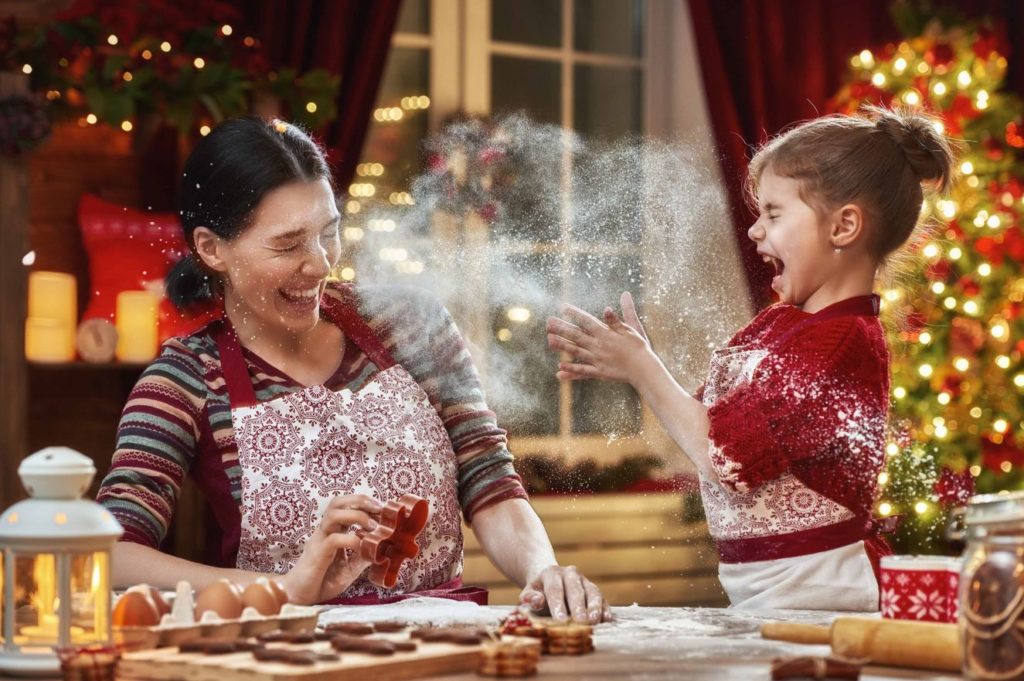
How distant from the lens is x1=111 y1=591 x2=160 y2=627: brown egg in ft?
4.28

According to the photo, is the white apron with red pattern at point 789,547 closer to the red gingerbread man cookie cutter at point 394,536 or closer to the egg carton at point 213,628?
the red gingerbread man cookie cutter at point 394,536

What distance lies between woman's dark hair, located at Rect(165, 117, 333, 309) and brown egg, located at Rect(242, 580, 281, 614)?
0.80m

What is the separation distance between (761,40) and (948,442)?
4.66 ft

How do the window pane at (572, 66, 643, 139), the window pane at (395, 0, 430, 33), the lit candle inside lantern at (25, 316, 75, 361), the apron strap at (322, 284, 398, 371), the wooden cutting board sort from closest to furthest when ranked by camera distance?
the wooden cutting board, the apron strap at (322, 284, 398, 371), the lit candle inside lantern at (25, 316, 75, 361), the window pane at (395, 0, 430, 33), the window pane at (572, 66, 643, 139)

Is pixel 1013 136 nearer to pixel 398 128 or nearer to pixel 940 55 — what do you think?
pixel 940 55

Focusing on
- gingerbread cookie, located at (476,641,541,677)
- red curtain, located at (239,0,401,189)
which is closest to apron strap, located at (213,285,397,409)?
gingerbread cookie, located at (476,641,541,677)

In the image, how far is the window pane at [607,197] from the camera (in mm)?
4395

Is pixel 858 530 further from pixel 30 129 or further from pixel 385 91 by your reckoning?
pixel 385 91

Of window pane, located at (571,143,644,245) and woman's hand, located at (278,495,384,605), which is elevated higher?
window pane, located at (571,143,644,245)

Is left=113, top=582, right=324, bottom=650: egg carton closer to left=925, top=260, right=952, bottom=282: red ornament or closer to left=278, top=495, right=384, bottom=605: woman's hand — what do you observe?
left=278, top=495, right=384, bottom=605: woman's hand

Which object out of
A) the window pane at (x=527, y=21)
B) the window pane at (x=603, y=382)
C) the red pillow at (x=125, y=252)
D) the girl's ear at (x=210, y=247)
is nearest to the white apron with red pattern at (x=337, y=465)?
the girl's ear at (x=210, y=247)

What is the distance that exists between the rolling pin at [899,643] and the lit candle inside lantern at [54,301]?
242 centimetres

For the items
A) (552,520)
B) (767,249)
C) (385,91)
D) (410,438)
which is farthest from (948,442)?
(410,438)

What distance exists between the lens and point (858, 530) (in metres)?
2.04
